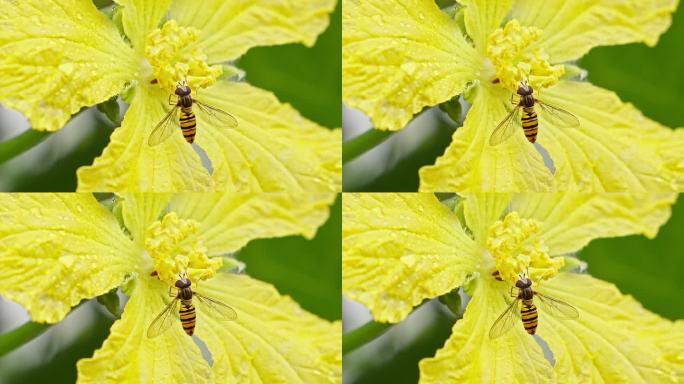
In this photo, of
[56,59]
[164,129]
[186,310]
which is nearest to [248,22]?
[164,129]

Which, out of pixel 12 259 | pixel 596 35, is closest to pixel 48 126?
pixel 12 259

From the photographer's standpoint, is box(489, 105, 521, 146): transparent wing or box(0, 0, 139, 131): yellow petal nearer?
box(0, 0, 139, 131): yellow petal

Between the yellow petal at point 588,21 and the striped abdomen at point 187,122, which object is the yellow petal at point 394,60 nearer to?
the yellow petal at point 588,21

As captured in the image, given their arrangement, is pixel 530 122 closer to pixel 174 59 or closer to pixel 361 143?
pixel 361 143

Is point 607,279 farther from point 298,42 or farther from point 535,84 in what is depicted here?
point 298,42

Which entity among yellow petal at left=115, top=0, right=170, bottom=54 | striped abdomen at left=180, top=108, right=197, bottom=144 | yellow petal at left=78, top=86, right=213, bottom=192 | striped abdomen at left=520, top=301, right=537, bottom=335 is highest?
yellow petal at left=115, top=0, right=170, bottom=54

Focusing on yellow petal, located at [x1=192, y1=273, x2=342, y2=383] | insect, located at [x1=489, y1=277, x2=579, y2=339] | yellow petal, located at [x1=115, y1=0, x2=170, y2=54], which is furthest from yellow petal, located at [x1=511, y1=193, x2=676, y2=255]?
yellow petal, located at [x1=115, y1=0, x2=170, y2=54]

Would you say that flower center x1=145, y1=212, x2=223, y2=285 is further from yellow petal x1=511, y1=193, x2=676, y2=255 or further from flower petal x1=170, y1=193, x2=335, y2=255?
yellow petal x1=511, y1=193, x2=676, y2=255
